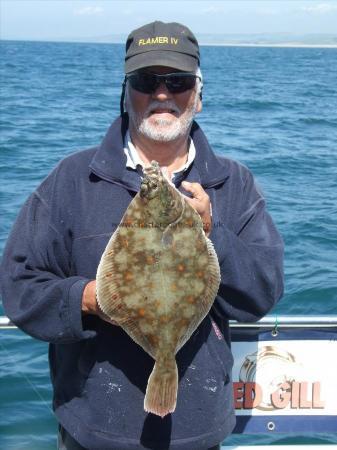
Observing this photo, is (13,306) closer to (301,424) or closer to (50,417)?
(301,424)

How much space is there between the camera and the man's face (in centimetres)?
307

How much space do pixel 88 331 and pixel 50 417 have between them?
3356 mm

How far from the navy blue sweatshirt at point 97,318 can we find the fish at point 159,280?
6.9 inches

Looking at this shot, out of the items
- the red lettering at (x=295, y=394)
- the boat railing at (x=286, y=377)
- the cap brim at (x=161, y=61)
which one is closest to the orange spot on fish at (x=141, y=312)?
the cap brim at (x=161, y=61)

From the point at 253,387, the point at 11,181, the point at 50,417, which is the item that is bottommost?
the point at 50,417

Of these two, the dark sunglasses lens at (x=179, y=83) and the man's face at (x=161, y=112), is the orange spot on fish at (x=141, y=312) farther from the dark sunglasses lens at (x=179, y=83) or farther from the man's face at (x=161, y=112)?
the dark sunglasses lens at (x=179, y=83)

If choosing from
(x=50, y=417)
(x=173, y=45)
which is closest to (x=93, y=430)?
(x=173, y=45)

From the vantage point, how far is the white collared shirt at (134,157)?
314cm

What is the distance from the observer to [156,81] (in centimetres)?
311

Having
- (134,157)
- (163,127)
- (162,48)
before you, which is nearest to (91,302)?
(134,157)

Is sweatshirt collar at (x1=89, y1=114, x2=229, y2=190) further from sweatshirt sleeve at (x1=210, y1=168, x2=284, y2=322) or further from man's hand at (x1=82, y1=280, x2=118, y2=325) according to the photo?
man's hand at (x1=82, y1=280, x2=118, y2=325)

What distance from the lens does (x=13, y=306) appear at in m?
2.98

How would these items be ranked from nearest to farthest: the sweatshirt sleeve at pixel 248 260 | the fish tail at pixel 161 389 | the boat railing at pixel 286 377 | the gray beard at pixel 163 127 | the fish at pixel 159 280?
1. the fish at pixel 159 280
2. the fish tail at pixel 161 389
3. the sweatshirt sleeve at pixel 248 260
4. the gray beard at pixel 163 127
5. the boat railing at pixel 286 377

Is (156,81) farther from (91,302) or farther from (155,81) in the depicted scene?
(91,302)
